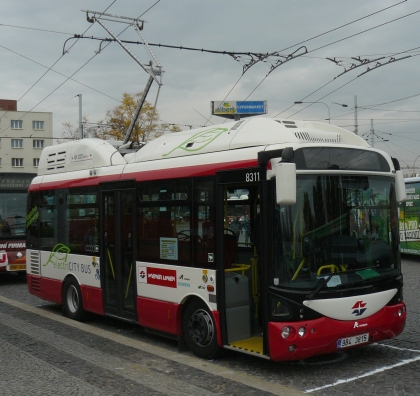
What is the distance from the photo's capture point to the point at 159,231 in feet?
28.2

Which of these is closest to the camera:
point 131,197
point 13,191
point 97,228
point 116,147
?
point 131,197

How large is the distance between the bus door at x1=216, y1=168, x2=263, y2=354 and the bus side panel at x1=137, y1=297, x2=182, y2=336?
100cm

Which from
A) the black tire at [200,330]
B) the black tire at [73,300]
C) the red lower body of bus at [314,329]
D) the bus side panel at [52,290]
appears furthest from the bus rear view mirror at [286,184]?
the bus side panel at [52,290]

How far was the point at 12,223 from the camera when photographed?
16.5m

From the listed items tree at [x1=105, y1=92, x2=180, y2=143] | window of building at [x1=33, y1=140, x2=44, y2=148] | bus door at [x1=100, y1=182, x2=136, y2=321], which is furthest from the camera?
window of building at [x1=33, y1=140, x2=44, y2=148]

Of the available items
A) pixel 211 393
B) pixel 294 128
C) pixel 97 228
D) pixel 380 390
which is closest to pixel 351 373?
pixel 380 390

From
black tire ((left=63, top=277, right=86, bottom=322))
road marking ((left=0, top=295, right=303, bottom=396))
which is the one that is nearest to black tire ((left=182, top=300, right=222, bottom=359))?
Result: road marking ((left=0, top=295, right=303, bottom=396))

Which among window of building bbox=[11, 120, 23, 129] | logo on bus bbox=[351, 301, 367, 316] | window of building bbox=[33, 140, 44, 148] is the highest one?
window of building bbox=[11, 120, 23, 129]

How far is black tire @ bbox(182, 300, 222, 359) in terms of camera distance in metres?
7.66

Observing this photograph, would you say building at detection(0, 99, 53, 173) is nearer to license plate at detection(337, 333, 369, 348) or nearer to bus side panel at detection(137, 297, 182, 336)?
bus side panel at detection(137, 297, 182, 336)

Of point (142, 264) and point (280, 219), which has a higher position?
point (280, 219)

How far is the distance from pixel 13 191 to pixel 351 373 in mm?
12212

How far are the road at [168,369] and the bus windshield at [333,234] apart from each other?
1.07m

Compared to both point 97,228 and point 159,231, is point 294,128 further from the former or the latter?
point 97,228
